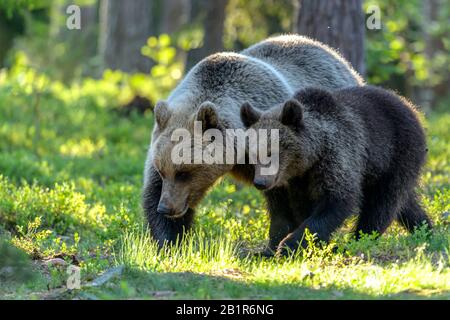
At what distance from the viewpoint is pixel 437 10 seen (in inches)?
1156

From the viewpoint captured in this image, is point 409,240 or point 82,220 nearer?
point 409,240

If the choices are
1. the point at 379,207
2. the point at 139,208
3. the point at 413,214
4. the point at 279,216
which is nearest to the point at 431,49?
the point at 413,214

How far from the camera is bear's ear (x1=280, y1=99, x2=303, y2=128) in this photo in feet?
23.9

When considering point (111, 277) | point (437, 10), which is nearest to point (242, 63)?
point (111, 277)

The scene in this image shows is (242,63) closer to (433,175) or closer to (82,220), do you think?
(82,220)

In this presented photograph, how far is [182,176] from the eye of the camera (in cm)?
752

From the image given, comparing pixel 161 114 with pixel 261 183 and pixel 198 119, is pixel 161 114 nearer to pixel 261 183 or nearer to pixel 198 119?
pixel 198 119

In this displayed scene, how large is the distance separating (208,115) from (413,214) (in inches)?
99.4

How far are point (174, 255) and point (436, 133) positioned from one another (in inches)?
369

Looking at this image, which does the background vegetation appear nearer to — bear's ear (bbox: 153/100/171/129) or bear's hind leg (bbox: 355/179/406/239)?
bear's hind leg (bbox: 355/179/406/239)

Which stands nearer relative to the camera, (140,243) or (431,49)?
(140,243)

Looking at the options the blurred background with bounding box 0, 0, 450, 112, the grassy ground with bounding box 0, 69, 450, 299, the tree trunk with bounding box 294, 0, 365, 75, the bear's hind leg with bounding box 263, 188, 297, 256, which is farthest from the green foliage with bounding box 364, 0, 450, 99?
the bear's hind leg with bounding box 263, 188, 297, 256

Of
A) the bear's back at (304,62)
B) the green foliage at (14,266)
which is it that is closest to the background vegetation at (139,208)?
the green foliage at (14,266)

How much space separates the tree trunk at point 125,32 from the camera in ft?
68.3
